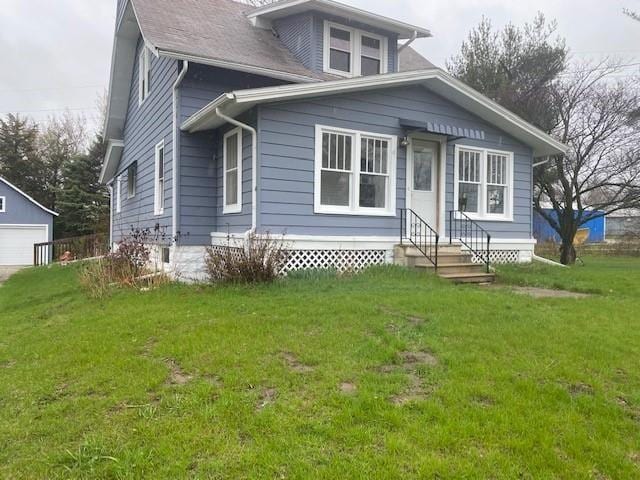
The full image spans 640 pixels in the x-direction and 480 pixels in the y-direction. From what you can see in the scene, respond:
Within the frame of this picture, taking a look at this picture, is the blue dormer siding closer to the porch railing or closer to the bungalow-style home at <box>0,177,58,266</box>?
the porch railing

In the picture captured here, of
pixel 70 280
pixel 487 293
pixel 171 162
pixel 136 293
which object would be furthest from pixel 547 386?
pixel 70 280

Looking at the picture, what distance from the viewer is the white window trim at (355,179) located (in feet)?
28.5

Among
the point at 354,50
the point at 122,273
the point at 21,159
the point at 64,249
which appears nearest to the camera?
the point at 122,273

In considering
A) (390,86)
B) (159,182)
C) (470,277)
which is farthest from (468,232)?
(159,182)

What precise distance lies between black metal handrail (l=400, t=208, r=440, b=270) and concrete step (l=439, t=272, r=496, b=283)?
0.79 metres

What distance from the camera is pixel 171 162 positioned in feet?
31.8

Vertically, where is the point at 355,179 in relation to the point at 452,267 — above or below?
above

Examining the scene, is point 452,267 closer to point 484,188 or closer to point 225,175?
point 484,188

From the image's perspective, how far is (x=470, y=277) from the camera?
8633 millimetres

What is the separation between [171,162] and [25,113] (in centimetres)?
3109

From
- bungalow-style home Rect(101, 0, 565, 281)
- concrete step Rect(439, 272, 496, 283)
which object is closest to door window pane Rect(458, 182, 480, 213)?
bungalow-style home Rect(101, 0, 565, 281)

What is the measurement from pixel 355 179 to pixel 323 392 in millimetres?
6123

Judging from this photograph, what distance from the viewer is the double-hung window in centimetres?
1063

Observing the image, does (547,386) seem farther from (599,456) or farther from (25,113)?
(25,113)
